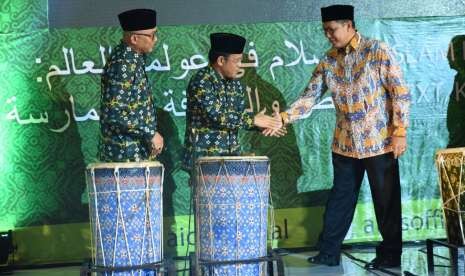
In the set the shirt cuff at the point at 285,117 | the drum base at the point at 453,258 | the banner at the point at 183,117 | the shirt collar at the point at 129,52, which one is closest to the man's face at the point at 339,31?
the shirt cuff at the point at 285,117

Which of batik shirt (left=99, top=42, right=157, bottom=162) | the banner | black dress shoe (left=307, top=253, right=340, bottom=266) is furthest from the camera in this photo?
the banner

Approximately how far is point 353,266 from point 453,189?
0.88 m

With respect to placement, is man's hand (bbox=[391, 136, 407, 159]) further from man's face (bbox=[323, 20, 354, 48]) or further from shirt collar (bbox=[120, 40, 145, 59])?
shirt collar (bbox=[120, 40, 145, 59])

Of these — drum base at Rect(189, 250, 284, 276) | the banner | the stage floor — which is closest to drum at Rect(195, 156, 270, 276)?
drum base at Rect(189, 250, 284, 276)

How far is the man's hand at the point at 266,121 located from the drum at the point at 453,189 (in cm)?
102

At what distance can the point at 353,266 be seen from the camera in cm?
488

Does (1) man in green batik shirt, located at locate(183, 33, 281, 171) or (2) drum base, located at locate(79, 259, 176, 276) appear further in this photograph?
(1) man in green batik shirt, located at locate(183, 33, 281, 171)

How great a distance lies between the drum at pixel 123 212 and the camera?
3887 millimetres

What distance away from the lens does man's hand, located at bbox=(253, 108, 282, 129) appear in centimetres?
465

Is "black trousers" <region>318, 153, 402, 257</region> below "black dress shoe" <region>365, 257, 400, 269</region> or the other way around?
the other way around

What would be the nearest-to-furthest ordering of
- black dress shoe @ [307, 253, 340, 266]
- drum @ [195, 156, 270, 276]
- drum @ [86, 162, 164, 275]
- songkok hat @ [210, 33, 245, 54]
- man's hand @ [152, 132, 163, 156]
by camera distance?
1. drum @ [86, 162, 164, 275]
2. drum @ [195, 156, 270, 276]
3. man's hand @ [152, 132, 163, 156]
4. songkok hat @ [210, 33, 245, 54]
5. black dress shoe @ [307, 253, 340, 266]

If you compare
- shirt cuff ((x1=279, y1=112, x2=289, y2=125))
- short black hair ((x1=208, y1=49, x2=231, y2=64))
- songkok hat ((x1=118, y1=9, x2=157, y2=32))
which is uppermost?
songkok hat ((x1=118, y1=9, x2=157, y2=32))

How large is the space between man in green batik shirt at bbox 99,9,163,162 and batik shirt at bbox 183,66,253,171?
1.14 ft

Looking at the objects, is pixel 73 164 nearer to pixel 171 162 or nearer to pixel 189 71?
pixel 171 162
